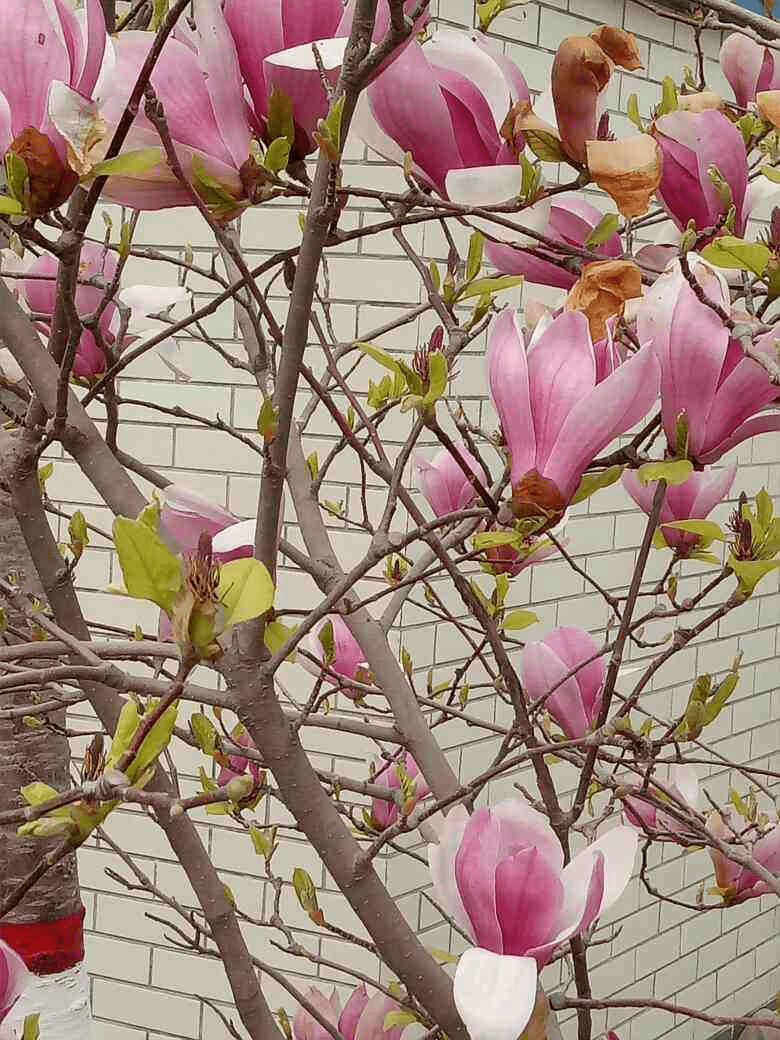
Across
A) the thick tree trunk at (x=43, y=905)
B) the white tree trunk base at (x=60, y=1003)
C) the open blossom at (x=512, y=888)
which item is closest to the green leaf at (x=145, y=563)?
the open blossom at (x=512, y=888)

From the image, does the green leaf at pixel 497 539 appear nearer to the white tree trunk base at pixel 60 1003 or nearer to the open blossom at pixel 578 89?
the open blossom at pixel 578 89

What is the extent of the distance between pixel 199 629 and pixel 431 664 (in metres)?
1.89

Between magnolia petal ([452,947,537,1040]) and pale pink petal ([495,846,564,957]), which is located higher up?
pale pink petal ([495,846,564,957])

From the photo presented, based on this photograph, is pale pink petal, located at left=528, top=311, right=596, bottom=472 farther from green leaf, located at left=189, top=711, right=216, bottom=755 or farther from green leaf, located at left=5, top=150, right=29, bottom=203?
green leaf, located at left=189, top=711, right=216, bottom=755

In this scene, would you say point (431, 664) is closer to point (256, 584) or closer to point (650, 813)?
point (650, 813)

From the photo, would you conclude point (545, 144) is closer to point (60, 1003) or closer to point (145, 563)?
point (145, 563)

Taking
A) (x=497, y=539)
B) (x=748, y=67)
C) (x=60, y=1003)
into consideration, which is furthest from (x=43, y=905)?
(x=748, y=67)

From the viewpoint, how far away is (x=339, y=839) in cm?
79

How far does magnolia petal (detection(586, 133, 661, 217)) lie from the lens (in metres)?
0.60

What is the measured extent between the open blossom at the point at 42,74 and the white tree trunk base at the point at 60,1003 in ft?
2.55

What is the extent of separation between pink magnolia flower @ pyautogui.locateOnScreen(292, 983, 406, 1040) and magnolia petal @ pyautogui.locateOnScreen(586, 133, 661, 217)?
0.67 metres

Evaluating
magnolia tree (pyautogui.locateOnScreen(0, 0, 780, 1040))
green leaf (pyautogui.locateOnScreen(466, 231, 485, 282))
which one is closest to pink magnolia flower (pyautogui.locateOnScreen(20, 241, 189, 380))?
magnolia tree (pyautogui.locateOnScreen(0, 0, 780, 1040))

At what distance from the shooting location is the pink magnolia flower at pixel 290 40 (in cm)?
58

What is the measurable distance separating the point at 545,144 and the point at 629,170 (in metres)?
0.05
